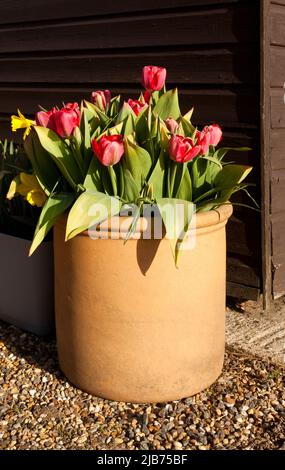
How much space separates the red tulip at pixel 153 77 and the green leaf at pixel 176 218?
0.59 m

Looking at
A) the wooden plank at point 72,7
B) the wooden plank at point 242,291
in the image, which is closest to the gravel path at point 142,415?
the wooden plank at point 242,291

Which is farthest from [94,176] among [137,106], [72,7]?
[72,7]

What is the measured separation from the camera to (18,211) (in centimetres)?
356

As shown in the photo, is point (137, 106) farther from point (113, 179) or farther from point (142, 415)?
point (142, 415)

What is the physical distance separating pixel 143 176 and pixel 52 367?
1.06 m

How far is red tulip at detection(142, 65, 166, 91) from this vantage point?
289cm

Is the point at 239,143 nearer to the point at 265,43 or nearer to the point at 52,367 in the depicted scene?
the point at 265,43

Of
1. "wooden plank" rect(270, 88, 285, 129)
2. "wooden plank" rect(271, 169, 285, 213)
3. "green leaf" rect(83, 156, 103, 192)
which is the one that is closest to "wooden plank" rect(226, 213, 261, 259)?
"wooden plank" rect(271, 169, 285, 213)

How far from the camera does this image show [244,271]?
3.71m

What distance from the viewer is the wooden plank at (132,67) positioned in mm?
3428

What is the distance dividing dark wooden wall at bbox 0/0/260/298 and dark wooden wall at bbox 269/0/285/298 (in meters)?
0.09

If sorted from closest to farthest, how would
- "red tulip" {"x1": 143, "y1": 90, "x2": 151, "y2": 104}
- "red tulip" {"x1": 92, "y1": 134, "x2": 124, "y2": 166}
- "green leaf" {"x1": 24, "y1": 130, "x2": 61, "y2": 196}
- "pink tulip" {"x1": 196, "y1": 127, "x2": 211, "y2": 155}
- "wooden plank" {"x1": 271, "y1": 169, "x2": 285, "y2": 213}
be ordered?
"red tulip" {"x1": 92, "y1": 134, "x2": 124, "y2": 166} → "pink tulip" {"x1": 196, "y1": 127, "x2": 211, "y2": 155} → "green leaf" {"x1": 24, "y1": 130, "x2": 61, "y2": 196} → "red tulip" {"x1": 143, "y1": 90, "x2": 151, "y2": 104} → "wooden plank" {"x1": 271, "y1": 169, "x2": 285, "y2": 213}

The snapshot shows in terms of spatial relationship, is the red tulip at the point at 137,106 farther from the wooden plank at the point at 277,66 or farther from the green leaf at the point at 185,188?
the wooden plank at the point at 277,66

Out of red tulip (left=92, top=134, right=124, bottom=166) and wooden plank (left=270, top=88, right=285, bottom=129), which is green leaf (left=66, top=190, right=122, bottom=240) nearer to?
red tulip (left=92, top=134, right=124, bottom=166)
